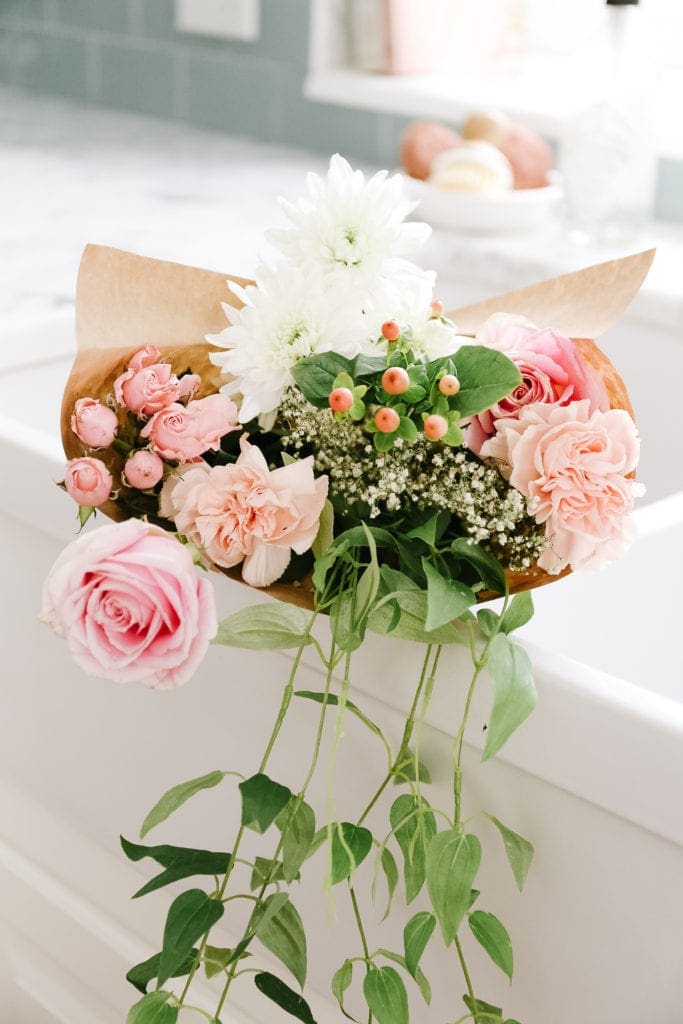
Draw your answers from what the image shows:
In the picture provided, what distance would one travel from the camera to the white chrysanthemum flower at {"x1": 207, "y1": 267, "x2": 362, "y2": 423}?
574mm

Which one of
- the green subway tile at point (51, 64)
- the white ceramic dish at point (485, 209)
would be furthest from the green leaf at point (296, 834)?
the green subway tile at point (51, 64)

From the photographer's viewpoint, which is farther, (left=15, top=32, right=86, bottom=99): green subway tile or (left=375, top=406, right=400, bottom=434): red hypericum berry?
(left=15, top=32, right=86, bottom=99): green subway tile

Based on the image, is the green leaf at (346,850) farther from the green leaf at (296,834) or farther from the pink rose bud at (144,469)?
the pink rose bud at (144,469)

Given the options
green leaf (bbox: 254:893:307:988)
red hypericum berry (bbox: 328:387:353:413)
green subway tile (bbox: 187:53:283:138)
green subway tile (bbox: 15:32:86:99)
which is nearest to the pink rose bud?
red hypericum berry (bbox: 328:387:353:413)

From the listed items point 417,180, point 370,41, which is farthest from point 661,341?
point 370,41

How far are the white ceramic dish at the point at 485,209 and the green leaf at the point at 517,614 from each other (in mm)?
793

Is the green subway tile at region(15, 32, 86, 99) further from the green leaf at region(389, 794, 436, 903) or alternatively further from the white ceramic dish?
the green leaf at region(389, 794, 436, 903)

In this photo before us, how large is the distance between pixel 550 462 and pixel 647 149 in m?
0.88

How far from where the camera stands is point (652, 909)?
58cm

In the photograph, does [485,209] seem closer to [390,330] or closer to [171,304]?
[171,304]

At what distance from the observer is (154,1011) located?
2.08ft

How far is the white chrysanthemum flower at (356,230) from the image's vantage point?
59 centimetres

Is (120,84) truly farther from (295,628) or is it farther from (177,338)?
(295,628)

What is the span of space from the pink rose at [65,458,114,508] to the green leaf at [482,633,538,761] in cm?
20
